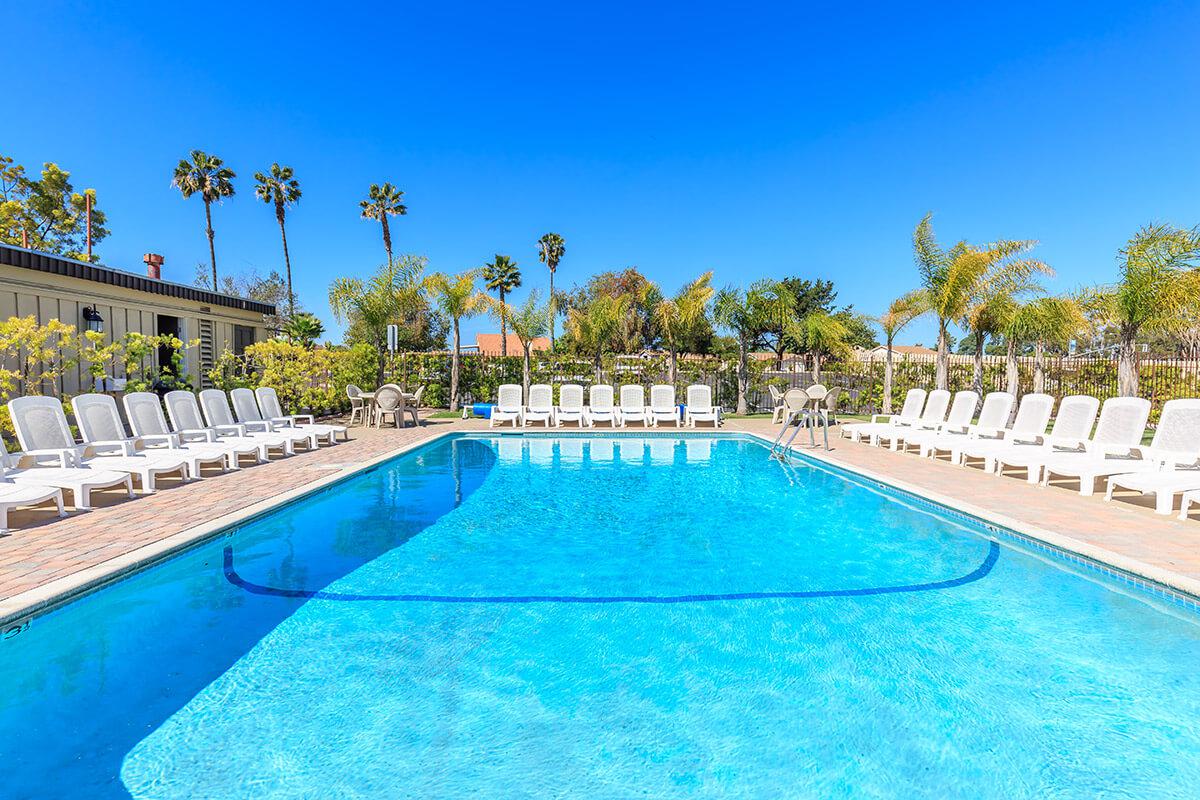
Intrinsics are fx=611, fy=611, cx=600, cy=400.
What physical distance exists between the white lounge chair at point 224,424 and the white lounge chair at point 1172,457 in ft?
37.6

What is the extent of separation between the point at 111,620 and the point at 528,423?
1285 cm

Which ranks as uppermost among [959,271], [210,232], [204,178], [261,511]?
[204,178]

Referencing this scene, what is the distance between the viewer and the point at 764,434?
46.9 feet

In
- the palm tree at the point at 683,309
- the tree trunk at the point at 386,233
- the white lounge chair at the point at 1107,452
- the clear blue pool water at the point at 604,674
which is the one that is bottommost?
the clear blue pool water at the point at 604,674

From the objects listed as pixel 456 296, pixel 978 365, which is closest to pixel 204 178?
pixel 456 296

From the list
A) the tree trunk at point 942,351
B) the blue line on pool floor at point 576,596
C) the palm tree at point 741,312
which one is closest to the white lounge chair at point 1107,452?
the blue line on pool floor at point 576,596

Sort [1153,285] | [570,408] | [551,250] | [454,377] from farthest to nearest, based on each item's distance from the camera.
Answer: [551,250] < [454,377] < [570,408] < [1153,285]

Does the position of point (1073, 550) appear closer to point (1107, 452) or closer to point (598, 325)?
point (1107, 452)

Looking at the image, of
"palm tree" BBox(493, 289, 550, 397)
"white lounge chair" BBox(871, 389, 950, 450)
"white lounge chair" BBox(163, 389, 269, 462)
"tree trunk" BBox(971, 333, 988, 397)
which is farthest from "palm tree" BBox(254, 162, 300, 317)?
"tree trunk" BBox(971, 333, 988, 397)

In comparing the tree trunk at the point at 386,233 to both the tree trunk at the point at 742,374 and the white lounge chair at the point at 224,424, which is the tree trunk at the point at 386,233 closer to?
the tree trunk at the point at 742,374

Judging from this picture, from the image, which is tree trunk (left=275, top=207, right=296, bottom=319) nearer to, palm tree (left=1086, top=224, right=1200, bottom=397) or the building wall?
the building wall

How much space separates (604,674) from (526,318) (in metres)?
15.1

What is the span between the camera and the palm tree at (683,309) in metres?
18.0

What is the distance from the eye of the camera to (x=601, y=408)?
1606 cm
